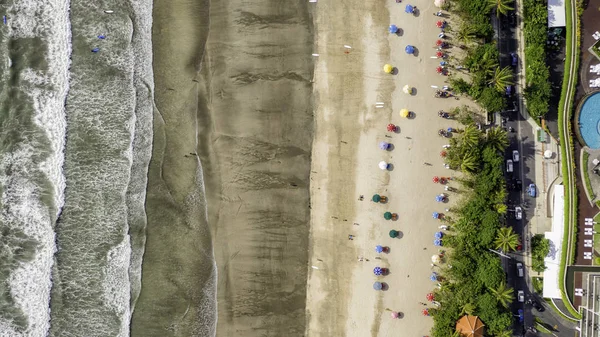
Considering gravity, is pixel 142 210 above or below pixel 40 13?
below

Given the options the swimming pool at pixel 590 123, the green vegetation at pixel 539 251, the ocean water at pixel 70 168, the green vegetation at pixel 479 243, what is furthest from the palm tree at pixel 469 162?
the ocean water at pixel 70 168

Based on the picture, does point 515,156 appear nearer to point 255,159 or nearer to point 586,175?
point 586,175

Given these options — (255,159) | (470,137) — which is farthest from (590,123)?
(255,159)

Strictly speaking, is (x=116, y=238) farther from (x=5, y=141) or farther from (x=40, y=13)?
(x=40, y=13)

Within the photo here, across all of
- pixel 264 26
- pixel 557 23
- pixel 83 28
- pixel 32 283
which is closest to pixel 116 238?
pixel 32 283

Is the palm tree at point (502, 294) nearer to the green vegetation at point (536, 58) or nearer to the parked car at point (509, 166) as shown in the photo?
the parked car at point (509, 166)
